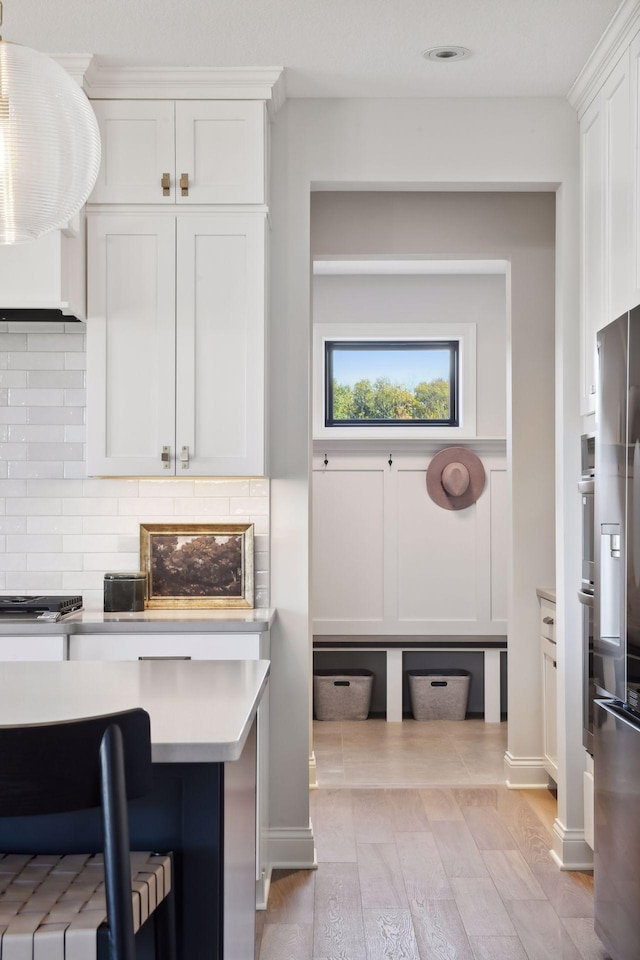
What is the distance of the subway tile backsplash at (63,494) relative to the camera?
358 centimetres

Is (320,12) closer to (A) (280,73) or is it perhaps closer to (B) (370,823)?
(A) (280,73)

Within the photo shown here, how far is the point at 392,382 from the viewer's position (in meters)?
5.98

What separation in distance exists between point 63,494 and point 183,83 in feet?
5.18

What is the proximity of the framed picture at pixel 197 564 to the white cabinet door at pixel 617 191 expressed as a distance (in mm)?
1559

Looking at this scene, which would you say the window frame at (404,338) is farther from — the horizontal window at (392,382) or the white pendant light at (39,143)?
the white pendant light at (39,143)

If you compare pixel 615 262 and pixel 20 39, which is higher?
pixel 20 39

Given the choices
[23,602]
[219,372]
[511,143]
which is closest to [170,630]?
[23,602]

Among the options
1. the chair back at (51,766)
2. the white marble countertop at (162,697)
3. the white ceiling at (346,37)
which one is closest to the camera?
the chair back at (51,766)

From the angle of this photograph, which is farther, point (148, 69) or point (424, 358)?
point (424, 358)

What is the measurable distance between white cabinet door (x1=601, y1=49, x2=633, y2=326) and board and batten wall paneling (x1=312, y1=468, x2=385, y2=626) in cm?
288

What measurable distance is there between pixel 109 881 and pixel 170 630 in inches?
72.7

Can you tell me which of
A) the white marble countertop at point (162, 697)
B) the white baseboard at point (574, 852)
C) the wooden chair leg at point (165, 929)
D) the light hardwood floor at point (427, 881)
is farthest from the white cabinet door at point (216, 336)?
the wooden chair leg at point (165, 929)

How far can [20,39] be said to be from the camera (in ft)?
10.1

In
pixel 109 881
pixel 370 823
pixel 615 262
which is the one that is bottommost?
pixel 370 823
